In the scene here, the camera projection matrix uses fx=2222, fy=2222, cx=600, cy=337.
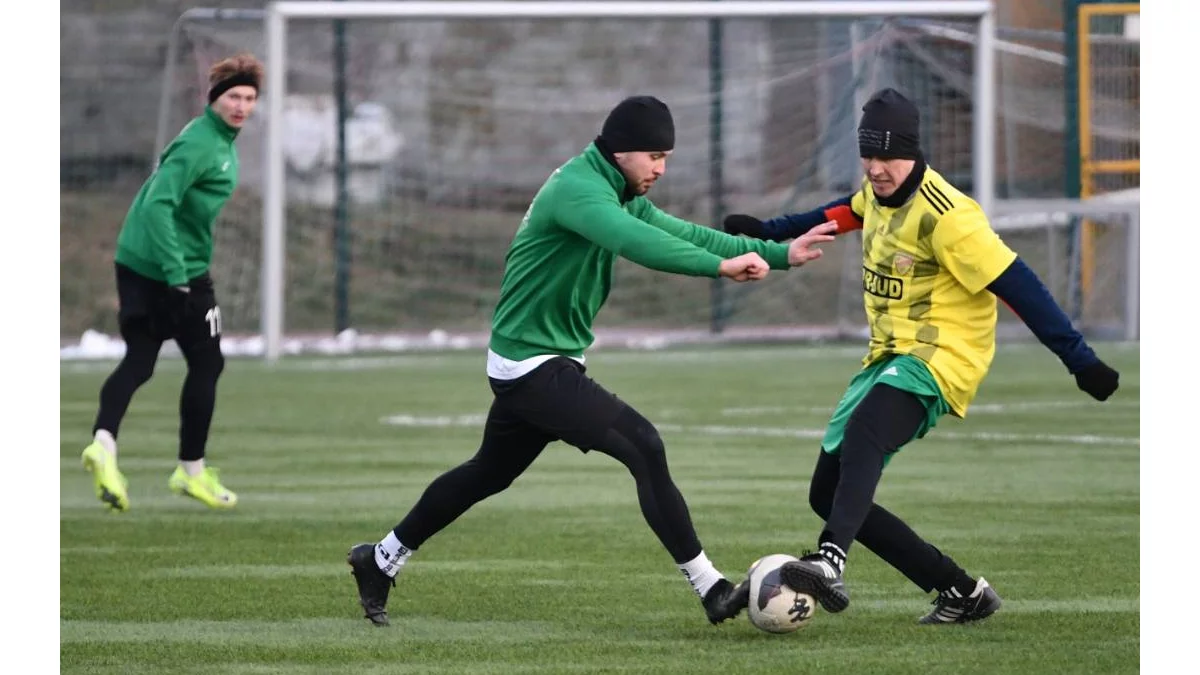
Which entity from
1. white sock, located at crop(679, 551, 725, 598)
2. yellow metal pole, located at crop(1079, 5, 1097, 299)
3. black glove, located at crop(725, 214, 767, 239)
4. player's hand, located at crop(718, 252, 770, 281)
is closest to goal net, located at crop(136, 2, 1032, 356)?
yellow metal pole, located at crop(1079, 5, 1097, 299)

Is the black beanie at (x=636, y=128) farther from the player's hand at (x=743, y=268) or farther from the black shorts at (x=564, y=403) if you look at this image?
Answer: the black shorts at (x=564, y=403)

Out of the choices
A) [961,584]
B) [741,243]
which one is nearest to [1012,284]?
[741,243]

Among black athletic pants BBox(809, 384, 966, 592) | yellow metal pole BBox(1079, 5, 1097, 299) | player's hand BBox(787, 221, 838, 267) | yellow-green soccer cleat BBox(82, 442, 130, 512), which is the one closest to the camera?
black athletic pants BBox(809, 384, 966, 592)

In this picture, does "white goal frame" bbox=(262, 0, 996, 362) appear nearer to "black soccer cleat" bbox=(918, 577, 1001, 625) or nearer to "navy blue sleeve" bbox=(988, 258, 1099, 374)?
"black soccer cleat" bbox=(918, 577, 1001, 625)

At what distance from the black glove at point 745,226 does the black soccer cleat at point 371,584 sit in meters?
1.69

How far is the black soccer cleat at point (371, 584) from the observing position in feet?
24.2

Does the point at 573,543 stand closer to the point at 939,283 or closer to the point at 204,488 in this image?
the point at 204,488

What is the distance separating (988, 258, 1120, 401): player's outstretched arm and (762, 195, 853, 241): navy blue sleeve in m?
0.90

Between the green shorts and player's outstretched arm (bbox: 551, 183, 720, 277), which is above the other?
player's outstretched arm (bbox: 551, 183, 720, 277)

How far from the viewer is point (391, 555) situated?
7516mm

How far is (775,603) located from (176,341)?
5.04 metres

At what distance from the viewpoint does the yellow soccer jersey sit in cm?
702
